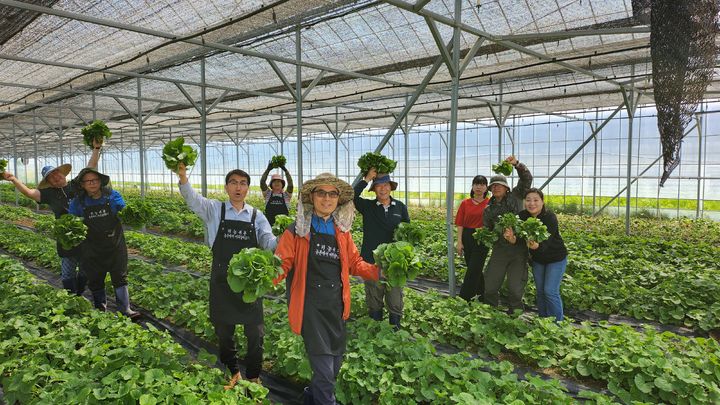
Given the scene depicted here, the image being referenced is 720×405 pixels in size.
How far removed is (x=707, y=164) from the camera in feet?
49.2

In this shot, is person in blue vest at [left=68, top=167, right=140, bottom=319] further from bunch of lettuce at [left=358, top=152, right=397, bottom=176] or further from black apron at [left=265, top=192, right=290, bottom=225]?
bunch of lettuce at [left=358, top=152, right=397, bottom=176]

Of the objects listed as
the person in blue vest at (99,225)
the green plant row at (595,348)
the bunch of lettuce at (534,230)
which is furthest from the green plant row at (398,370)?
the bunch of lettuce at (534,230)

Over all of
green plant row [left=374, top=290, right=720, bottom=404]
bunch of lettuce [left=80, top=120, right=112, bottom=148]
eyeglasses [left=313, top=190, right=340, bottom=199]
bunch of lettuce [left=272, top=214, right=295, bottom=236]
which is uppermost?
bunch of lettuce [left=80, top=120, right=112, bottom=148]

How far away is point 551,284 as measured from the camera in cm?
477

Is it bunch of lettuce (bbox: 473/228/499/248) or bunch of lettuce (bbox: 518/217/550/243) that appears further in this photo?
bunch of lettuce (bbox: 473/228/499/248)

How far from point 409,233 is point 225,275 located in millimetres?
1802

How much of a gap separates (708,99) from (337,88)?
1139 cm

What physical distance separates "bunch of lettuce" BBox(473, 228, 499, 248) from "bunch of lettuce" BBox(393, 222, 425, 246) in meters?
1.06

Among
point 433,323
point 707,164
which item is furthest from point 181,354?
point 707,164

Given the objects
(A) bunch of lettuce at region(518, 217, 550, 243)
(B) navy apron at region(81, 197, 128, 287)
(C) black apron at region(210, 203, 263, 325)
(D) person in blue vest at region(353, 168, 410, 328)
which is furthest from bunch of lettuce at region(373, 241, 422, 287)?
(B) navy apron at region(81, 197, 128, 287)

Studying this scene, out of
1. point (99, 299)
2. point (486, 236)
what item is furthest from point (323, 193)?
point (99, 299)

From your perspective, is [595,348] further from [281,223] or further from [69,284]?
[69,284]

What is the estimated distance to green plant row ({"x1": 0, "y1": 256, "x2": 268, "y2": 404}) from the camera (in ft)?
9.22

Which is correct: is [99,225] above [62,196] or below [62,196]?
below
